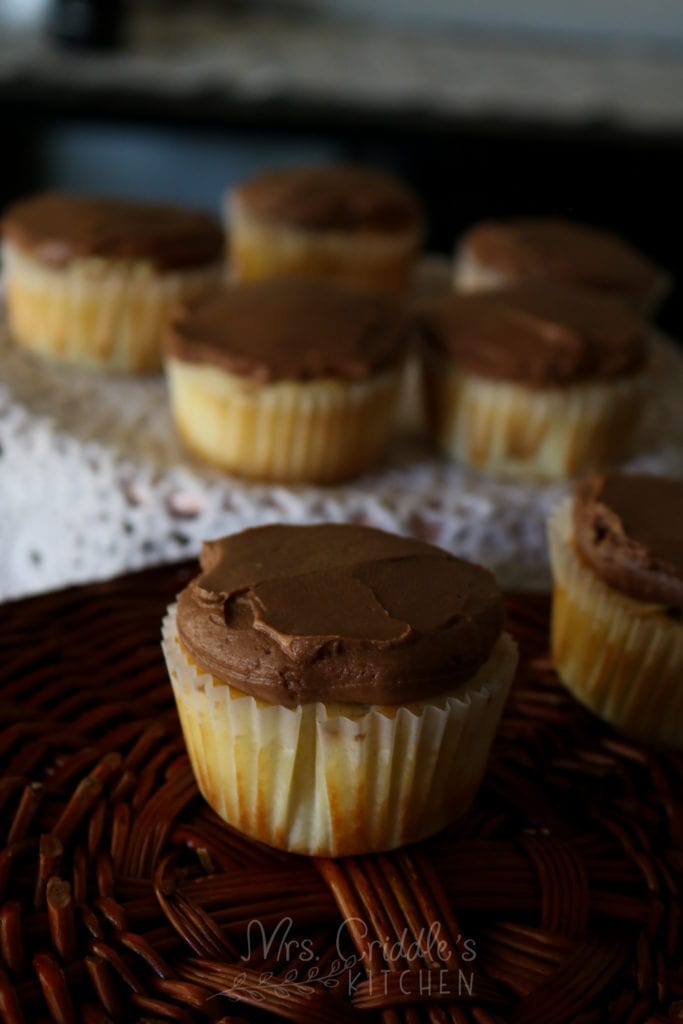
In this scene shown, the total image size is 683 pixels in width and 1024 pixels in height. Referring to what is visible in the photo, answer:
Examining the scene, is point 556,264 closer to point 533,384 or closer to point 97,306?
point 533,384

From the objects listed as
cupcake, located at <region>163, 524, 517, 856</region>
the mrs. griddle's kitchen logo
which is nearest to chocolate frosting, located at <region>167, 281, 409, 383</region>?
cupcake, located at <region>163, 524, 517, 856</region>

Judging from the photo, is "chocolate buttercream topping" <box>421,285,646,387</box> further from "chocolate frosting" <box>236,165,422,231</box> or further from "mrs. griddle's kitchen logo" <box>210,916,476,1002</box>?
"mrs. griddle's kitchen logo" <box>210,916,476,1002</box>

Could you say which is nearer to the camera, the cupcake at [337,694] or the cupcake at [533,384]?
the cupcake at [337,694]

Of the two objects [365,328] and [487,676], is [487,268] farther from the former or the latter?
[487,676]

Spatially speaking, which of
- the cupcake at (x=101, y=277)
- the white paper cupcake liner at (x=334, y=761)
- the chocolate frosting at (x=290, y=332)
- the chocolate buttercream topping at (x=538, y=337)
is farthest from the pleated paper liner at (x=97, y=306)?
the white paper cupcake liner at (x=334, y=761)

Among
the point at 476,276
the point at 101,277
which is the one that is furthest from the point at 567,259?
the point at 101,277

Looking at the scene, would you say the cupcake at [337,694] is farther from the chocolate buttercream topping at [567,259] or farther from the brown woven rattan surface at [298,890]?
the chocolate buttercream topping at [567,259]

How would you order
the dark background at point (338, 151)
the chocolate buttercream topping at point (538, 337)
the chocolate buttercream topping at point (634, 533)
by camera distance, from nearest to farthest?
1. the chocolate buttercream topping at point (634, 533)
2. the chocolate buttercream topping at point (538, 337)
3. the dark background at point (338, 151)

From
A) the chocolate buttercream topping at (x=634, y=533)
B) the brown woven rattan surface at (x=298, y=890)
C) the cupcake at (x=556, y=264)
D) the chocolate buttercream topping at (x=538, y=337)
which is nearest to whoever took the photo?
the brown woven rattan surface at (x=298, y=890)

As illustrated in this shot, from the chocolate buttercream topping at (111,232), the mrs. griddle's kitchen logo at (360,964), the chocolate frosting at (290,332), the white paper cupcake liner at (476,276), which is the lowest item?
the white paper cupcake liner at (476,276)
